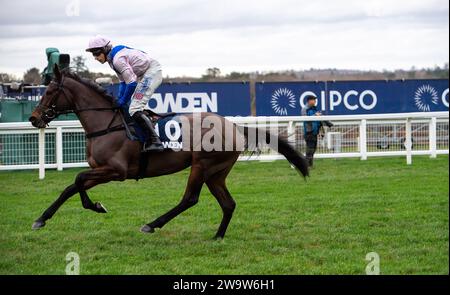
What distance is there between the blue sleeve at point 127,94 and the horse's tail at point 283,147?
128cm

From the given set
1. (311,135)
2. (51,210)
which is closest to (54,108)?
(51,210)

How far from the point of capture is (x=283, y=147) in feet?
28.2

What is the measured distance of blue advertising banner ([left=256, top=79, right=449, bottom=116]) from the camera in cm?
1911

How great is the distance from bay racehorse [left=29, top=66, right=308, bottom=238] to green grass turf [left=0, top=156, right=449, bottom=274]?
0.40 meters

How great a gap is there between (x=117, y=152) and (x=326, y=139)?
25.5 feet

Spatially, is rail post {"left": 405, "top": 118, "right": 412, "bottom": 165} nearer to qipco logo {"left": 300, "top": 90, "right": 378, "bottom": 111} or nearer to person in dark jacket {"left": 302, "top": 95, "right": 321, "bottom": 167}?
person in dark jacket {"left": 302, "top": 95, "right": 321, "bottom": 167}

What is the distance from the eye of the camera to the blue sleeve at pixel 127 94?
805cm

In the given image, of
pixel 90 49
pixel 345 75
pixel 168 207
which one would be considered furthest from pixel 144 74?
Result: pixel 345 75

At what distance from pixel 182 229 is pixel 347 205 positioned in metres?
2.42

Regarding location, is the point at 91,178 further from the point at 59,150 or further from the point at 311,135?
the point at 311,135
